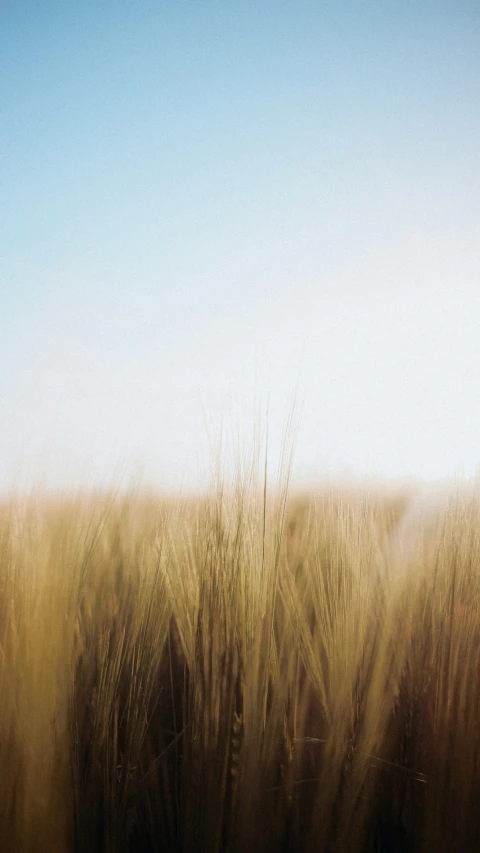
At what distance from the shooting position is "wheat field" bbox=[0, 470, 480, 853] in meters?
0.66

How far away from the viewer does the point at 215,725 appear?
695 mm

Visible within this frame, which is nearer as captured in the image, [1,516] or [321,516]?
[1,516]

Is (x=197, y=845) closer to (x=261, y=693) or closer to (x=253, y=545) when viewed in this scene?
(x=261, y=693)

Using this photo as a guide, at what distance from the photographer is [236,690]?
2.46 ft

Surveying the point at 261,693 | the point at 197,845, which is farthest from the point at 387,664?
the point at 197,845

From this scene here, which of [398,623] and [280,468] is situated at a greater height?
[280,468]

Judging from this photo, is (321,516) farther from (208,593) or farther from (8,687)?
(8,687)

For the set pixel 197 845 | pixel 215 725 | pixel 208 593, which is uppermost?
pixel 208 593

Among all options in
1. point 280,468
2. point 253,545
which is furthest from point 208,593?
point 280,468

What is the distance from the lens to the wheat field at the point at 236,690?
66 cm

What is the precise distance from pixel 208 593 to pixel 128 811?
0.30 m

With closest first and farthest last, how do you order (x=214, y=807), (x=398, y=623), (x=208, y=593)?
1. (x=214, y=807)
2. (x=208, y=593)
3. (x=398, y=623)

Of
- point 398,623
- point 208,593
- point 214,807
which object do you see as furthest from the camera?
point 398,623

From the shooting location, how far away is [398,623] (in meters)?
0.90
